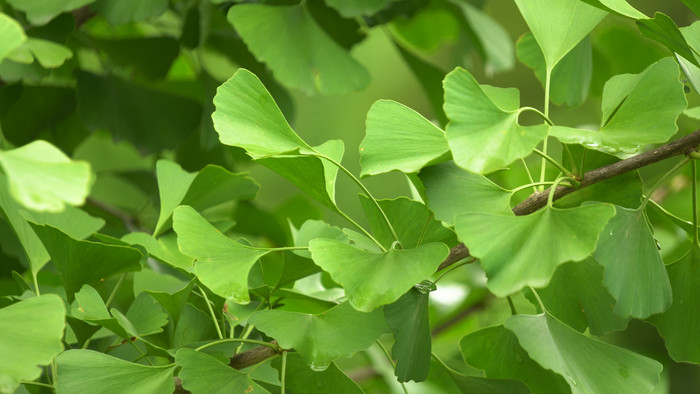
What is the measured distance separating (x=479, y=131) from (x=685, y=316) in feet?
0.34

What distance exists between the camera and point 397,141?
0.69 feet

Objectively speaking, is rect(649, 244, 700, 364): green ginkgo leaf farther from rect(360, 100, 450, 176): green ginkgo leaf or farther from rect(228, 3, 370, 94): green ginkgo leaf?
rect(228, 3, 370, 94): green ginkgo leaf

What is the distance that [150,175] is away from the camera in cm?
54

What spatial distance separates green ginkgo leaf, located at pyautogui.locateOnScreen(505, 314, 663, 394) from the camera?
0.21 metres

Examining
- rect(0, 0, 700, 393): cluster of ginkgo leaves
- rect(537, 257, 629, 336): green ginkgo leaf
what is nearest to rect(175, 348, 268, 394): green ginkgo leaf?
rect(0, 0, 700, 393): cluster of ginkgo leaves

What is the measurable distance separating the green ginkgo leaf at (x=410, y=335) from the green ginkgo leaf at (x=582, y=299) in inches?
2.1

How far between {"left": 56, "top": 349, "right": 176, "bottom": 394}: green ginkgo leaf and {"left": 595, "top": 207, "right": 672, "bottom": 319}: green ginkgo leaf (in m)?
0.13

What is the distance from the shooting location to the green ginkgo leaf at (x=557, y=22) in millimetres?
252

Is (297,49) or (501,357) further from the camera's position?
(297,49)

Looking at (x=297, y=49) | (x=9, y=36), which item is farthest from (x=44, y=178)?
(x=297, y=49)

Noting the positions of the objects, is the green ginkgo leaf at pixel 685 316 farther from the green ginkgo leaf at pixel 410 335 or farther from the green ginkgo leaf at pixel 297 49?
the green ginkgo leaf at pixel 297 49

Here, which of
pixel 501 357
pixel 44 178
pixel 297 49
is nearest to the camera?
pixel 44 178

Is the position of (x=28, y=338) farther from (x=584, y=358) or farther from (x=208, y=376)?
(x=584, y=358)

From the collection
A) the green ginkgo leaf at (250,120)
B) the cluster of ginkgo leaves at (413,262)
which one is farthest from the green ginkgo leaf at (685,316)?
the green ginkgo leaf at (250,120)
